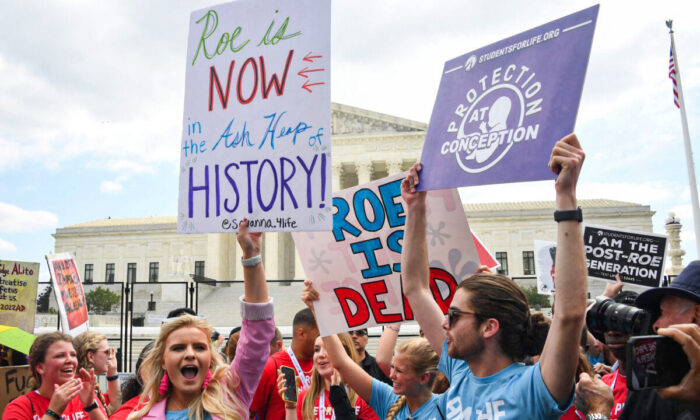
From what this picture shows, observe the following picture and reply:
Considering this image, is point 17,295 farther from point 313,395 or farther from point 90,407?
point 313,395

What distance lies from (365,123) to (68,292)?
4683cm

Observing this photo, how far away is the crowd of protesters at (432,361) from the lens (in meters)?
2.03

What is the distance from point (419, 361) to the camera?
10.9 feet

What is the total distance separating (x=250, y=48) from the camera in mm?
3434

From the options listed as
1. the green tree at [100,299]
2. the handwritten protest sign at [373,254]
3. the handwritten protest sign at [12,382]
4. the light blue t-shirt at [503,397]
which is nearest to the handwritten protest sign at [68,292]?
the handwritten protest sign at [12,382]

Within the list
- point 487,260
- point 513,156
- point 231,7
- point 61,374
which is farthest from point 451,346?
point 487,260

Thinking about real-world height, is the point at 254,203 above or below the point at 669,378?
above

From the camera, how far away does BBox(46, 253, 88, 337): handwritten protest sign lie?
685 centimetres

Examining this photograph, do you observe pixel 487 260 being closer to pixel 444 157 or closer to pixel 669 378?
pixel 444 157

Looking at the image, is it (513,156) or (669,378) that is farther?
(513,156)

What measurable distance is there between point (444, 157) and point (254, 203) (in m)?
1.01

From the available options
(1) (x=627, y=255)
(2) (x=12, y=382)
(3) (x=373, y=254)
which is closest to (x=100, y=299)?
(2) (x=12, y=382)

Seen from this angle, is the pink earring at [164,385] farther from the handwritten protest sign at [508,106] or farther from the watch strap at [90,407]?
the handwritten protest sign at [508,106]

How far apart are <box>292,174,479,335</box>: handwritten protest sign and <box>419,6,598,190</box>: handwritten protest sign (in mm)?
747
